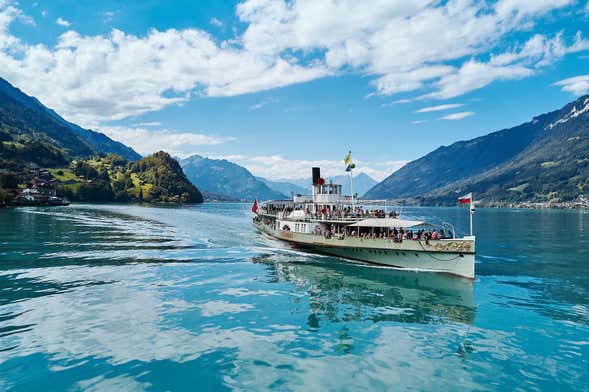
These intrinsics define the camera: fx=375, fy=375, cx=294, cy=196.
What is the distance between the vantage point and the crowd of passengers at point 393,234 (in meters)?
40.9

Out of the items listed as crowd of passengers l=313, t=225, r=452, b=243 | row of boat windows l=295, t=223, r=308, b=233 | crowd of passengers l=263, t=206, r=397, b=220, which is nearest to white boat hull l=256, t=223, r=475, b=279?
crowd of passengers l=313, t=225, r=452, b=243

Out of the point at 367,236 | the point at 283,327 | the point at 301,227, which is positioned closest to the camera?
the point at 283,327

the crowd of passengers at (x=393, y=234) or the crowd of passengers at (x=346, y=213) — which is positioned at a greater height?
the crowd of passengers at (x=346, y=213)

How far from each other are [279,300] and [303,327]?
640 centimetres

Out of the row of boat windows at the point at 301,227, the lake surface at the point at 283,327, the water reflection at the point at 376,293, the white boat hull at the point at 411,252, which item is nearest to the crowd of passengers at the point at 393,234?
the white boat hull at the point at 411,252

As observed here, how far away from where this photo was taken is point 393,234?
4459 cm

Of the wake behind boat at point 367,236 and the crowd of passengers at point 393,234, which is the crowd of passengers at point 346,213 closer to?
the wake behind boat at point 367,236

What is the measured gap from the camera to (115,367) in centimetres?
1738

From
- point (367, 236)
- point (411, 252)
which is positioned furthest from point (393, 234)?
point (411, 252)

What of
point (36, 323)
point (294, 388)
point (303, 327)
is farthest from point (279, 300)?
point (36, 323)

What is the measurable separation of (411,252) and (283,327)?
22521mm

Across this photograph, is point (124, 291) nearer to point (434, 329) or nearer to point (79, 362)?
point (79, 362)

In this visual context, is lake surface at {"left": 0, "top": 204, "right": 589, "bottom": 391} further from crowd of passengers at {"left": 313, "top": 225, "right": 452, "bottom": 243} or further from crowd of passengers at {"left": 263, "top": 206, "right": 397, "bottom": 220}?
crowd of passengers at {"left": 263, "top": 206, "right": 397, "bottom": 220}

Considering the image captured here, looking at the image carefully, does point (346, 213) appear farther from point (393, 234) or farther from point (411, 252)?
point (411, 252)
